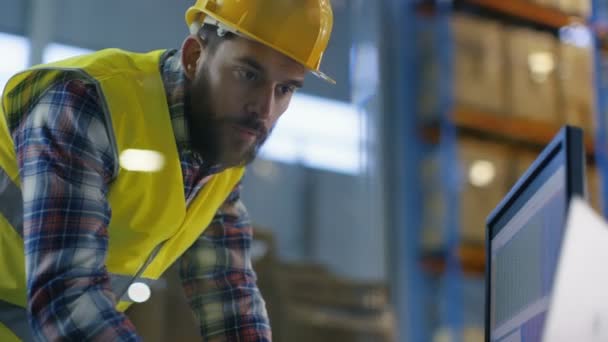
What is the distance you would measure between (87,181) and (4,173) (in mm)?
224

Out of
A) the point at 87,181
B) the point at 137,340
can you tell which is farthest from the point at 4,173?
the point at 137,340

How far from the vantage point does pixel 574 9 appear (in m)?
6.09

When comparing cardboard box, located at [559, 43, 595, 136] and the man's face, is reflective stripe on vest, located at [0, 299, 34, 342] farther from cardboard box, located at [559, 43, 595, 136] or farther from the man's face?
cardboard box, located at [559, 43, 595, 136]

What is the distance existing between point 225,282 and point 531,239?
0.62 m

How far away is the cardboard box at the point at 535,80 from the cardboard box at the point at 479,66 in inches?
4.1

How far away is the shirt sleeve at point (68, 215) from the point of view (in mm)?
1158

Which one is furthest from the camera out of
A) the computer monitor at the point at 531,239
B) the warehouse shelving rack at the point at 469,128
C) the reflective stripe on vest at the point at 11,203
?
the warehouse shelving rack at the point at 469,128

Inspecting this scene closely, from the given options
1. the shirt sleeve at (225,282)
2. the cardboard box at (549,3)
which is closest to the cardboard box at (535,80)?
the cardboard box at (549,3)

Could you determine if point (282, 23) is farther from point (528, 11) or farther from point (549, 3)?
point (549, 3)

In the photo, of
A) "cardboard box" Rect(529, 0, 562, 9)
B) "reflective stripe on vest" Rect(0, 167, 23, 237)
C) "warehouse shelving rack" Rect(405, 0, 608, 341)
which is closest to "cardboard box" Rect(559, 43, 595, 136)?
"warehouse shelving rack" Rect(405, 0, 608, 341)

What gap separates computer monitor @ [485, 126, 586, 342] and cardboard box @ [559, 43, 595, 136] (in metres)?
4.46

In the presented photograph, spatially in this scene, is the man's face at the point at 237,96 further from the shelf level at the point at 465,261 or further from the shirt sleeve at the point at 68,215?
the shelf level at the point at 465,261

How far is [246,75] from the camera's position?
144cm

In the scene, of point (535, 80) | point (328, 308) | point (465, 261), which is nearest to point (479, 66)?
point (535, 80)
